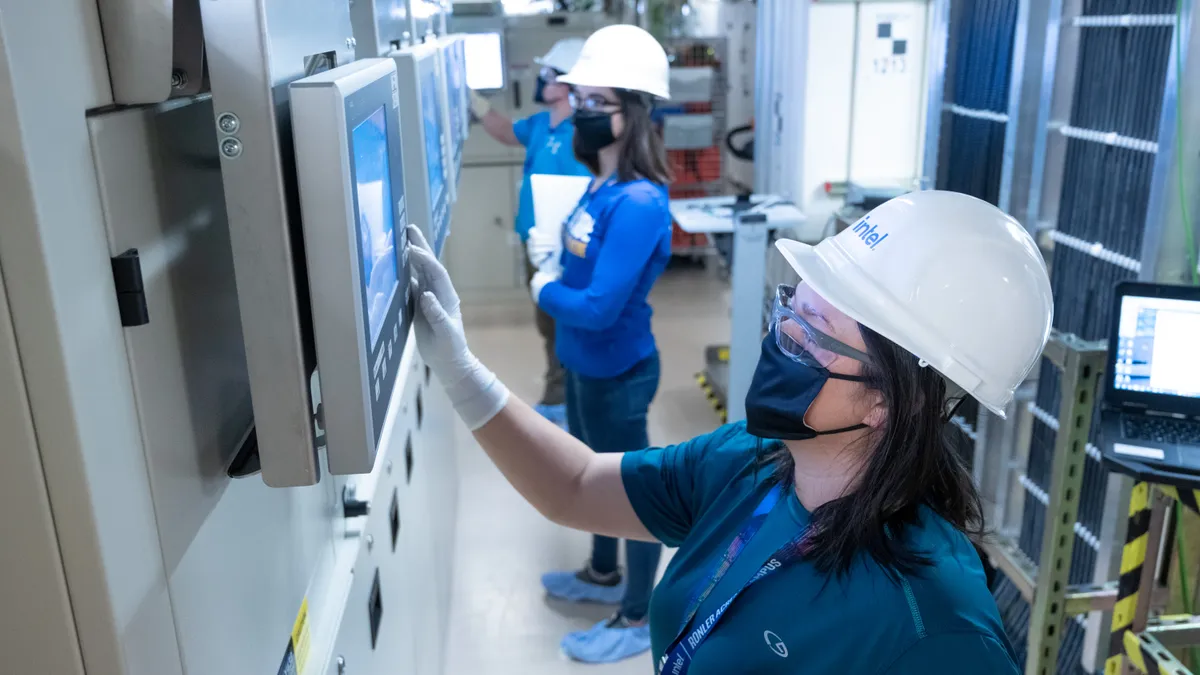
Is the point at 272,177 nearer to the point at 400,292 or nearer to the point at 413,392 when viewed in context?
the point at 400,292

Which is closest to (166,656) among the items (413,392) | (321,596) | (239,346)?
(239,346)

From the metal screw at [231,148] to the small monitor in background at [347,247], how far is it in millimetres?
43

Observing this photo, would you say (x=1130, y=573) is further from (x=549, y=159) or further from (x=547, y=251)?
(x=549, y=159)

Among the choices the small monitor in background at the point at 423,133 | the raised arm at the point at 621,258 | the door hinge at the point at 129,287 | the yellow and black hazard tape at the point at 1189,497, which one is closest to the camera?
the door hinge at the point at 129,287

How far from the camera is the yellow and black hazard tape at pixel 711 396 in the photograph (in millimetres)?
4434

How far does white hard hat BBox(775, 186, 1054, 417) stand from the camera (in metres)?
1.10

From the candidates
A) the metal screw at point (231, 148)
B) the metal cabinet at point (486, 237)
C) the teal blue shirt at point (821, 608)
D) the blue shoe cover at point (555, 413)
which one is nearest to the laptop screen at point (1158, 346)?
→ the teal blue shirt at point (821, 608)

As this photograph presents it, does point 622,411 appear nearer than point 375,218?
No

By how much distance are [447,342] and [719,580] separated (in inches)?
22.0

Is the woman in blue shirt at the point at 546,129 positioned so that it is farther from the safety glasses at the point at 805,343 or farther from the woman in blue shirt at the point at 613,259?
the safety glasses at the point at 805,343

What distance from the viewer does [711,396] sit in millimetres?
4684

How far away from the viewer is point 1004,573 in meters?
2.92

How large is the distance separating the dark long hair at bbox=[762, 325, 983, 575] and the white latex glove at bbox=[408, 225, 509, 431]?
1.96 feet

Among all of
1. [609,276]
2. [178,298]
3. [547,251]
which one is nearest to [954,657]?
[178,298]
